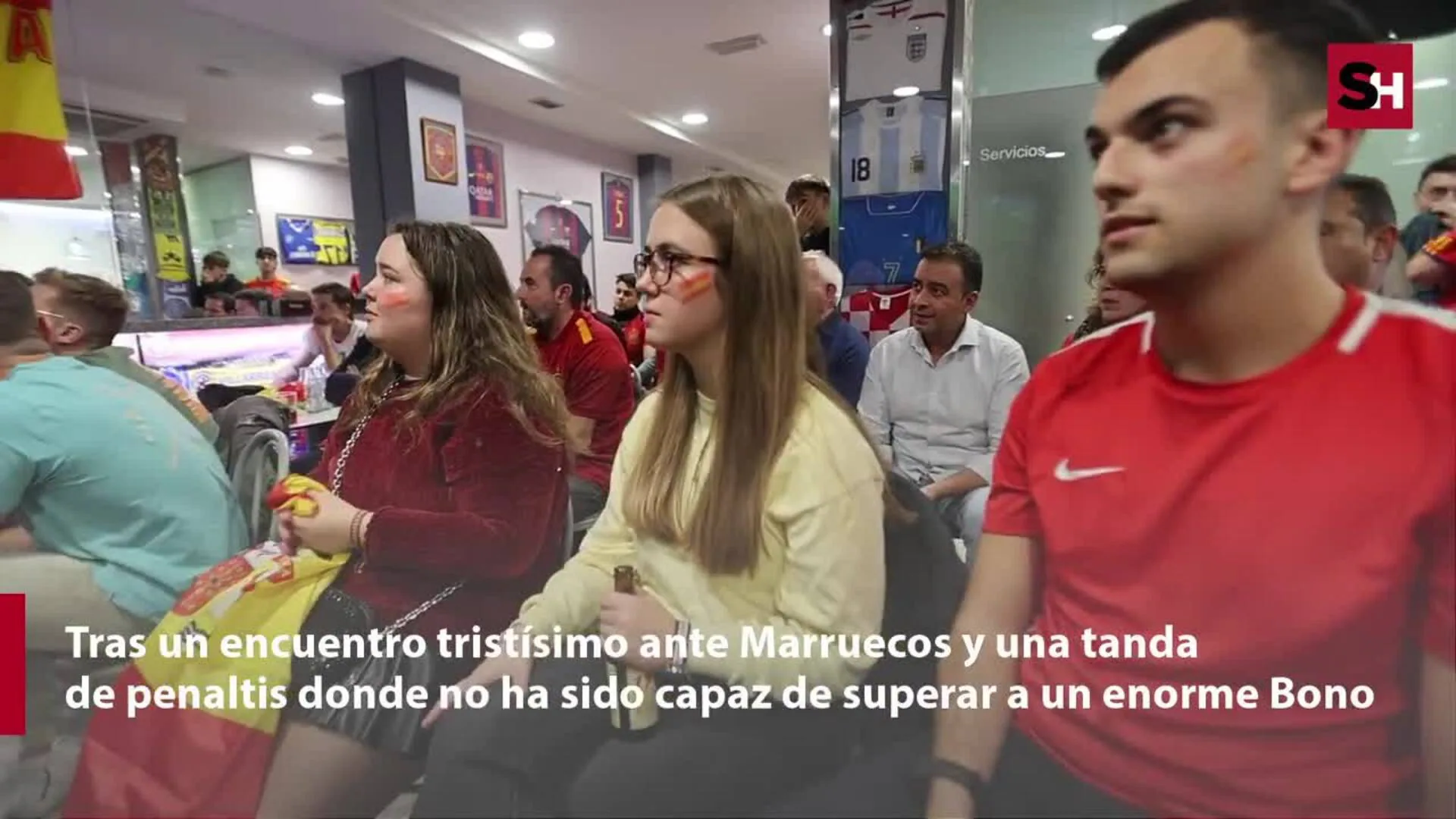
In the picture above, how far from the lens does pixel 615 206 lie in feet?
11.1

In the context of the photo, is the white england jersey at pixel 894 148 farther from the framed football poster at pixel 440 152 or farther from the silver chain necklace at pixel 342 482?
the framed football poster at pixel 440 152

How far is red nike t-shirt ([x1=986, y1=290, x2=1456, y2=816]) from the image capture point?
1.43ft

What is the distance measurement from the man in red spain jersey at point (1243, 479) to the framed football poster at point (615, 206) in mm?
2196

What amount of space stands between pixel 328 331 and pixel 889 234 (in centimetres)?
114

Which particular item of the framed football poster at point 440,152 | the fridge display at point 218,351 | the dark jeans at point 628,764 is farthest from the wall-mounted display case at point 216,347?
the framed football poster at point 440,152

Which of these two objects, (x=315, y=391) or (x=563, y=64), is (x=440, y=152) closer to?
(x=563, y=64)

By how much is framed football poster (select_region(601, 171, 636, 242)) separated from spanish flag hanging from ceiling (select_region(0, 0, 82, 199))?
1.76m

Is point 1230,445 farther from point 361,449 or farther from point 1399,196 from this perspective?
point 361,449

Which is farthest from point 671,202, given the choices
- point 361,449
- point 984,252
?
point 361,449

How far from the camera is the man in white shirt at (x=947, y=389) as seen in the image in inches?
26.0

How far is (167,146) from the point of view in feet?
5.46

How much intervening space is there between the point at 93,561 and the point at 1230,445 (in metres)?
1.26

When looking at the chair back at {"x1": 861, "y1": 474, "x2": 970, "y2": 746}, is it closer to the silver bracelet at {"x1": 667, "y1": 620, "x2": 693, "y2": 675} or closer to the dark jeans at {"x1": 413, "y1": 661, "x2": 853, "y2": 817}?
the dark jeans at {"x1": 413, "y1": 661, "x2": 853, "y2": 817}

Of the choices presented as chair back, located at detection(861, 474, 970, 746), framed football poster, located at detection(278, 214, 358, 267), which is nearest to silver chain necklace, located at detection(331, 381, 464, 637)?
chair back, located at detection(861, 474, 970, 746)
